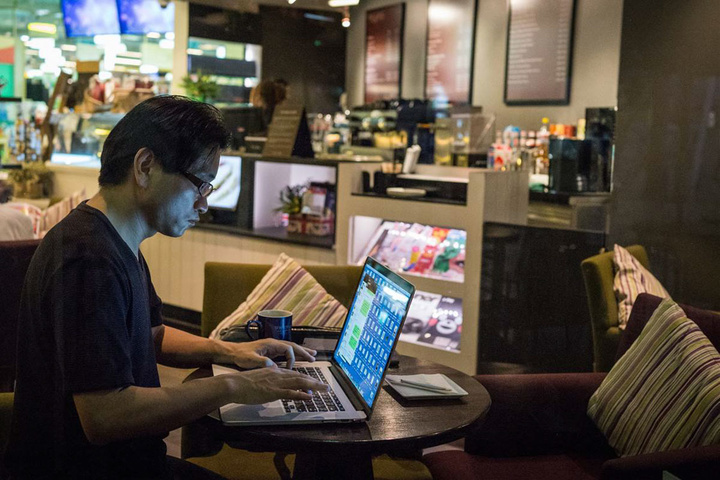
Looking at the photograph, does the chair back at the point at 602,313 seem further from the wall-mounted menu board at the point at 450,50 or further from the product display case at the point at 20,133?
the product display case at the point at 20,133

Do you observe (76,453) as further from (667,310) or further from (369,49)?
(369,49)

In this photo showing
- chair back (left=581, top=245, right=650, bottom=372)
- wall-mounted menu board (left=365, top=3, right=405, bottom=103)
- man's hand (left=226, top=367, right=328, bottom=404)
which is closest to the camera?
man's hand (left=226, top=367, right=328, bottom=404)

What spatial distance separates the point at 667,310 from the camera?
7.65 ft

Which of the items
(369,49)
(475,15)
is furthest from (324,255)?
(369,49)

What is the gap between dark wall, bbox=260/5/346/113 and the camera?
7.82 meters

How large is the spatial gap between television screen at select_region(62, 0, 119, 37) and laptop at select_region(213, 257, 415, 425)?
576cm

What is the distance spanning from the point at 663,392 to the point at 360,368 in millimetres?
892

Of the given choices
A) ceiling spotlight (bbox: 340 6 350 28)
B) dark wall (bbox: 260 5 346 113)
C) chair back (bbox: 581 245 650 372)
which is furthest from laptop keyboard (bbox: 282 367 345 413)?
ceiling spotlight (bbox: 340 6 350 28)

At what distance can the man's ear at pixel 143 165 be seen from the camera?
1560 mm

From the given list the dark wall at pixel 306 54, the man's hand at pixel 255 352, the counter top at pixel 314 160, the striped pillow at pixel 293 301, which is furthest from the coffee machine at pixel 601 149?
the dark wall at pixel 306 54

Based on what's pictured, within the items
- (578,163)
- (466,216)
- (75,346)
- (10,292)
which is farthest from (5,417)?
(578,163)

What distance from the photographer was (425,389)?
1911 mm

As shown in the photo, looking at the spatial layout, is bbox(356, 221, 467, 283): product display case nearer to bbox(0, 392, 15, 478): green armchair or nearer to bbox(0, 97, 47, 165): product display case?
bbox(0, 392, 15, 478): green armchair

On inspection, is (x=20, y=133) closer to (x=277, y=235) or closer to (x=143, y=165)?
(x=277, y=235)
